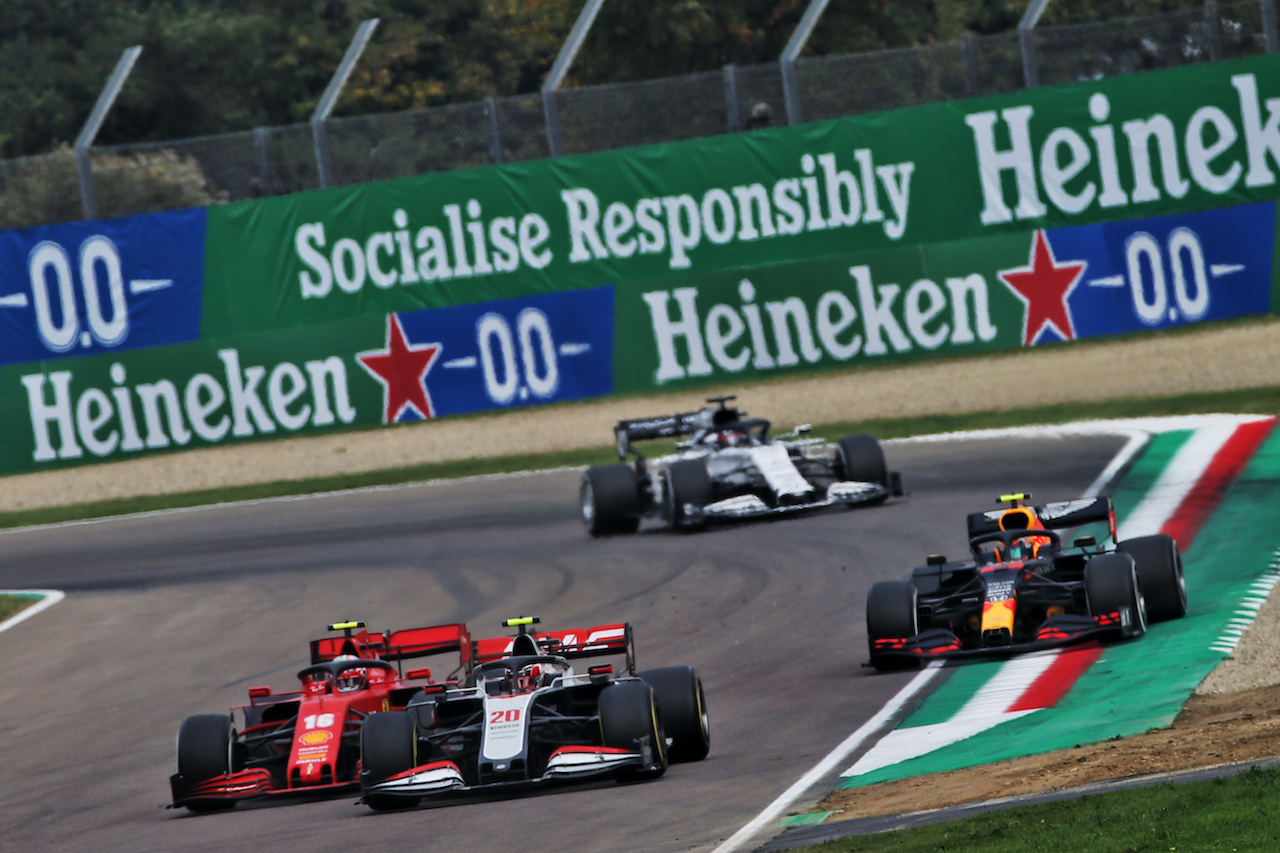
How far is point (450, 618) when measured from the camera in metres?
15.8

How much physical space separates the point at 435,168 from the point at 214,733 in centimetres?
1649

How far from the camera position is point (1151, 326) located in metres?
24.6

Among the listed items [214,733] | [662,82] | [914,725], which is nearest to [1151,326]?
[662,82]

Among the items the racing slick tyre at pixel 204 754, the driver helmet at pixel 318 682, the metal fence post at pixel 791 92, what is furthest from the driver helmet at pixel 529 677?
the metal fence post at pixel 791 92

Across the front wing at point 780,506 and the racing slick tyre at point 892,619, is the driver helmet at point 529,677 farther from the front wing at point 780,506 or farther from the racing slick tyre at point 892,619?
the front wing at point 780,506

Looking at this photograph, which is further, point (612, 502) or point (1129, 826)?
point (612, 502)

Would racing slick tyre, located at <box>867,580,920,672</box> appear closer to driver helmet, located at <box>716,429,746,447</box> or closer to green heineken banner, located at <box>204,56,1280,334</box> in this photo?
driver helmet, located at <box>716,429,746,447</box>

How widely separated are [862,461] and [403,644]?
7748 millimetres

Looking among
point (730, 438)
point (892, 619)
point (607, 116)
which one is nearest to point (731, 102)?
point (607, 116)

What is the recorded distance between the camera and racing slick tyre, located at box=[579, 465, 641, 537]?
61.9 ft

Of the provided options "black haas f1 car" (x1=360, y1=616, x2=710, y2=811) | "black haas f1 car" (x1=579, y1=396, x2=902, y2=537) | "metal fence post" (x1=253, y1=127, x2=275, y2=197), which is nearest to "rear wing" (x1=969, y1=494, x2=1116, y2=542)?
"black haas f1 car" (x1=360, y1=616, x2=710, y2=811)

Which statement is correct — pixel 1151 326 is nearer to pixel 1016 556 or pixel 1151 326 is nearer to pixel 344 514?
pixel 344 514

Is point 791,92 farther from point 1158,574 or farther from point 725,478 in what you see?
point 1158,574

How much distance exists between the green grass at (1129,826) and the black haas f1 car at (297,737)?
384 cm
